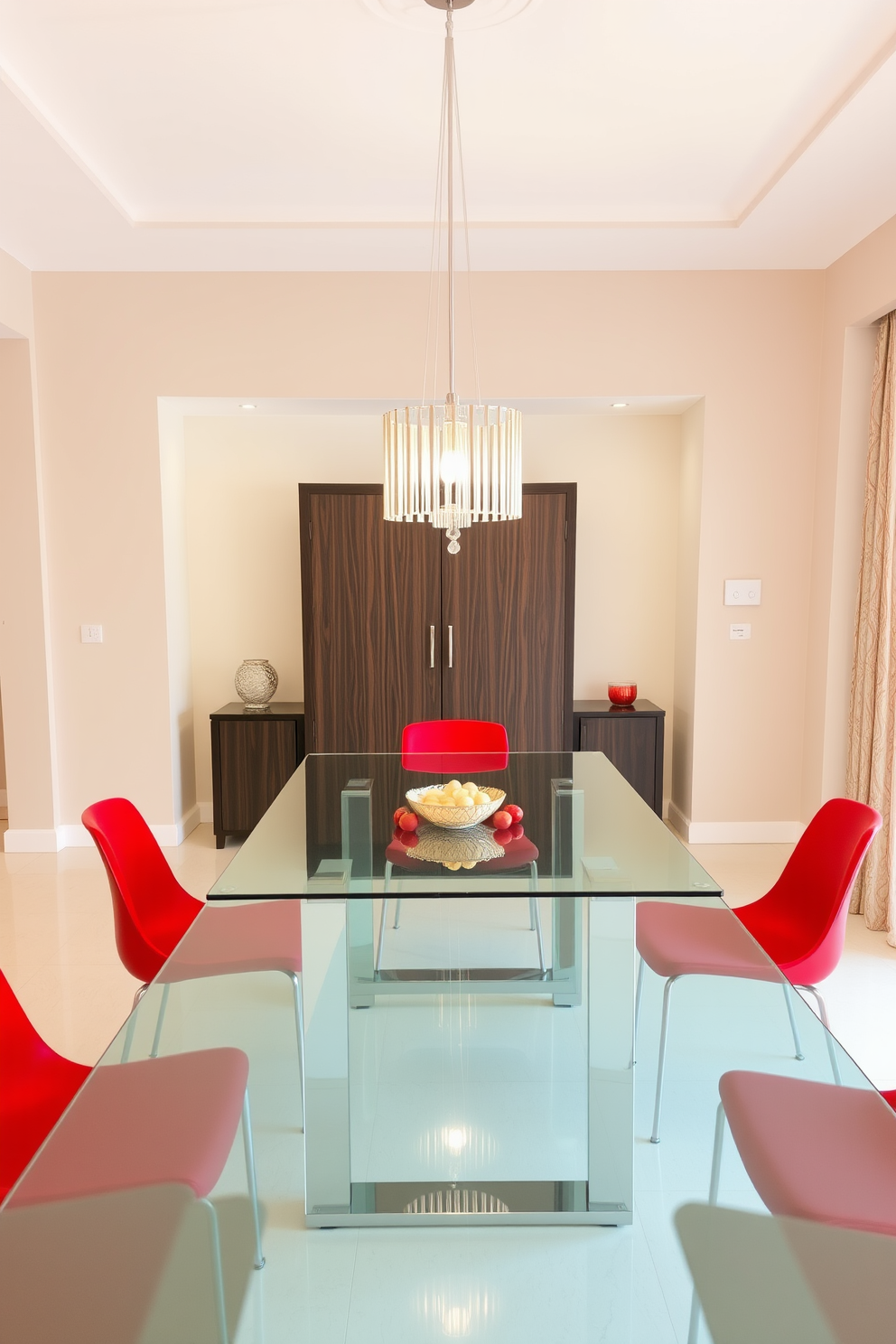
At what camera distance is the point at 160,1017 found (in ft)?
5.32

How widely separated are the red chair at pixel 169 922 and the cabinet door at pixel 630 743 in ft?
8.16

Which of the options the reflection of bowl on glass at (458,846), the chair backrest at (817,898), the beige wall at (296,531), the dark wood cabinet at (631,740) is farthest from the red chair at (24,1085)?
the beige wall at (296,531)

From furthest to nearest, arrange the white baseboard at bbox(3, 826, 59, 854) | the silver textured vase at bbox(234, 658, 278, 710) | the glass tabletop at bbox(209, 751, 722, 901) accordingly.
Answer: the silver textured vase at bbox(234, 658, 278, 710)
the white baseboard at bbox(3, 826, 59, 854)
the glass tabletop at bbox(209, 751, 722, 901)

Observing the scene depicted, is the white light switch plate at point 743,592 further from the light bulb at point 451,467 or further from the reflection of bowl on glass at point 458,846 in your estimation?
the light bulb at point 451,467

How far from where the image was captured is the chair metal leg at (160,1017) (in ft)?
4.96

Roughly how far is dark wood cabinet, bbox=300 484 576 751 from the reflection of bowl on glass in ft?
7.75

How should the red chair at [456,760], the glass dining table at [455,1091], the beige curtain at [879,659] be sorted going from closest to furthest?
the glass dining table at [455,1091] → the red chair at [456,760] → the beige curtain at [879,659]

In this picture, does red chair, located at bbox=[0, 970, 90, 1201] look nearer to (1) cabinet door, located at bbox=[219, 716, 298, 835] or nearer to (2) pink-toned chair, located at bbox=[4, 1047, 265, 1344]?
(2) pink-toned chair, located at bbox=[4, 1047, 265, 1344]

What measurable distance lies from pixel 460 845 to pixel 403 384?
9.78 ft

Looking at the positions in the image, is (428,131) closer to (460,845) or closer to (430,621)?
(430,621)

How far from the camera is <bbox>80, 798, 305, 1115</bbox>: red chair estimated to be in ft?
7.42

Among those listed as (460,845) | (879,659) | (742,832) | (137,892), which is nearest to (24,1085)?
(137,892)

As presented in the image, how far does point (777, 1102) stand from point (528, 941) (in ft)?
6.50

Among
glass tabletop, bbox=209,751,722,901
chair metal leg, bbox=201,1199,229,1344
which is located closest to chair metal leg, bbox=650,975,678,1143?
glass tabletop, bbox=209,751,722,901
